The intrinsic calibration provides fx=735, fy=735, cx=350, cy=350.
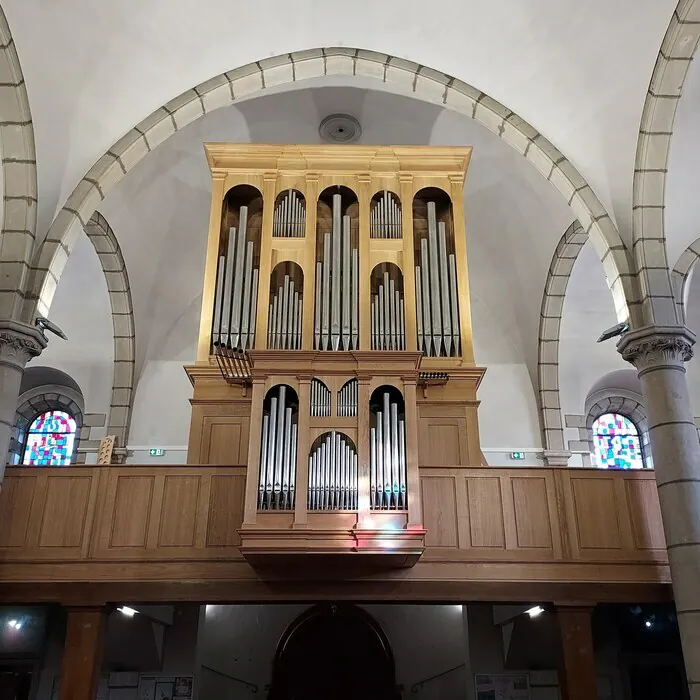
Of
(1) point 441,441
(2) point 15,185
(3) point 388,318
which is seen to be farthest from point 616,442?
(2) point 15,185

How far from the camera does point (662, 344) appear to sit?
7.61 metres

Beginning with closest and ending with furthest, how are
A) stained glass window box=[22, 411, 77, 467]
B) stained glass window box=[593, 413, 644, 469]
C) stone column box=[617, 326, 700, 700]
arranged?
1. stone column box=[617, 326, 700, 700]
2. stained glass window box=[22, 411, 77, 467]
3. stained glass window box=[593, 413, 644, 469]

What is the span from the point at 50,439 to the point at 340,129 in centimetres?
747

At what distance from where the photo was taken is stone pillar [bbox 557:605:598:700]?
6895 mm

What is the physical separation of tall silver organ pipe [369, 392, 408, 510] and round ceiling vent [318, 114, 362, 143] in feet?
18.6

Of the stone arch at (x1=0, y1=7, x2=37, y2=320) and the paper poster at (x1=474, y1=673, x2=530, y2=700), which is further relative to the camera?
the paper poster at (x1=474, y1=673, x2=530, y2=700)

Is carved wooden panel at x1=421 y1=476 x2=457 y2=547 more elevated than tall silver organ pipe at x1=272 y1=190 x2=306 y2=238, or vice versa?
tall silver organ pipe at x1=272 y1=190 x2=306 y2=238

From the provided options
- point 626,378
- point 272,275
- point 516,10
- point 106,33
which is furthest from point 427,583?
point 626,378

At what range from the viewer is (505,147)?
1134cm

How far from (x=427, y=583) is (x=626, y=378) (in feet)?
25.2

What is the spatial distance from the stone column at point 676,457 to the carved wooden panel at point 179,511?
4.69 metres

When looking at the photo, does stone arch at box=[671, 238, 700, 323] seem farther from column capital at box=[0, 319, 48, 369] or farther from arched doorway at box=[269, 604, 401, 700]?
column capital at box=[0, 319, 48, 369]

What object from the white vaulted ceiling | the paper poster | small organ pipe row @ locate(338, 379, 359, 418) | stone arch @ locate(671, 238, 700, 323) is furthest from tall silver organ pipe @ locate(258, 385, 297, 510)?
stone arch @ locate(671, 238, 700, 323)

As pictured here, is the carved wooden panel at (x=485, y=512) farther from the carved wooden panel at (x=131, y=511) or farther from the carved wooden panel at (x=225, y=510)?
the carved wooden panel at (x=131, y=511)
